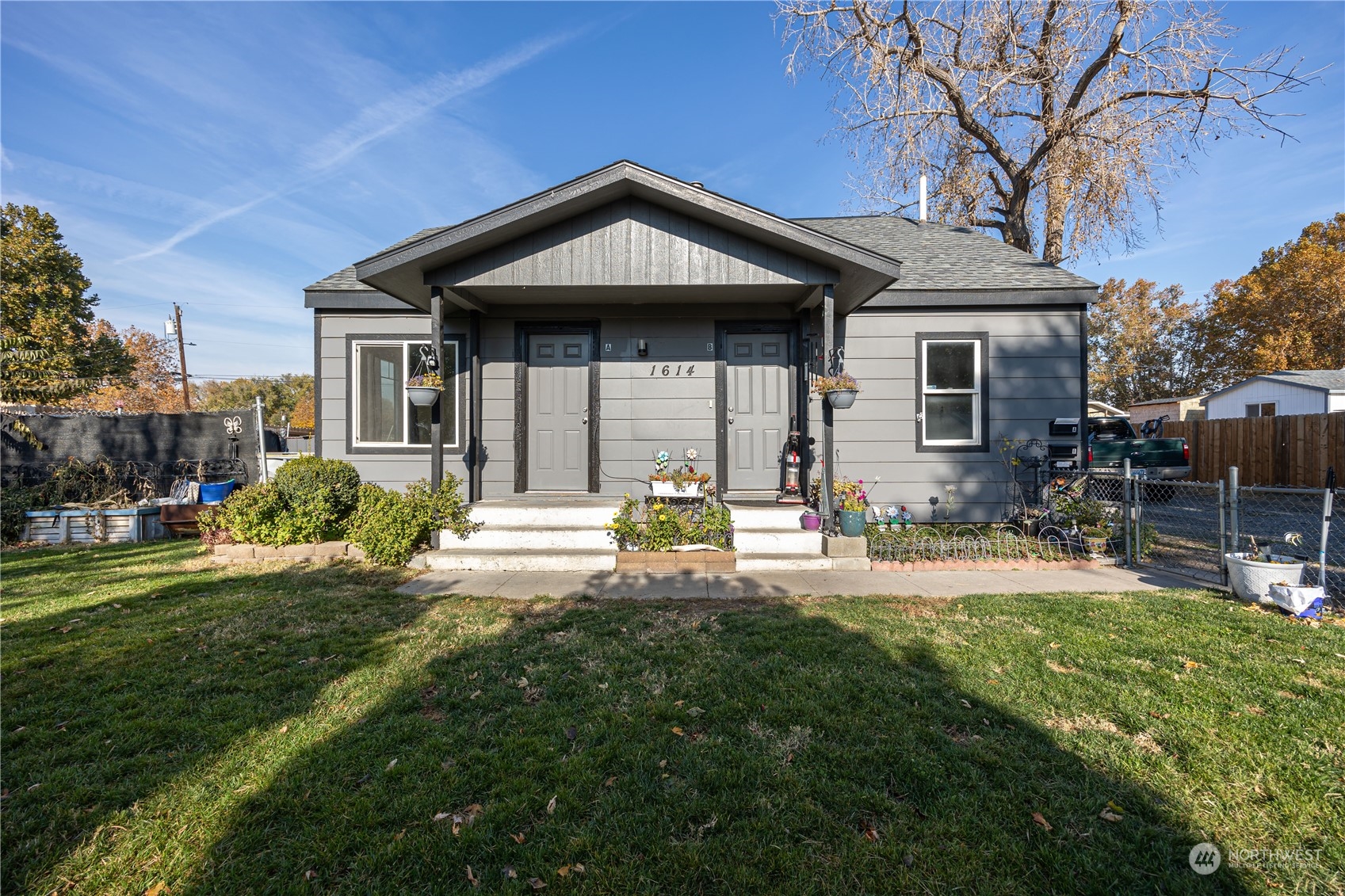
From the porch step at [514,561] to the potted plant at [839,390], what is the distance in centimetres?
294

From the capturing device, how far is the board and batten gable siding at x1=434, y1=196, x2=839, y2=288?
589 centimetres

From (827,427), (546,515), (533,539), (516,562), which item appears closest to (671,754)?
(516,562)

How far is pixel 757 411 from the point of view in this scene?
747 cm

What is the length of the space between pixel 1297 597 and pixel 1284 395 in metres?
19.5

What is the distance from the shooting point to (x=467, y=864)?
5.87 feet

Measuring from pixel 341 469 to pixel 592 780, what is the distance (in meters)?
5.93

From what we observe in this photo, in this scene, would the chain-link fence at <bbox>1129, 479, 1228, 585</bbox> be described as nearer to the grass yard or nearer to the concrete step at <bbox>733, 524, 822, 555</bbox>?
the grass yard

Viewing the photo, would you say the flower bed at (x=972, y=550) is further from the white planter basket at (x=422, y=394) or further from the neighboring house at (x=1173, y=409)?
the neighboring house at (x=1173, y=409)

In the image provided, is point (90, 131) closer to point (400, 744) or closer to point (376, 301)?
point (376, 301)

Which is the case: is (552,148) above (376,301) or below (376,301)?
above

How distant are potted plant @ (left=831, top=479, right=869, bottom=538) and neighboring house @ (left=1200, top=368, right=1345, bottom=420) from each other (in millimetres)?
18419

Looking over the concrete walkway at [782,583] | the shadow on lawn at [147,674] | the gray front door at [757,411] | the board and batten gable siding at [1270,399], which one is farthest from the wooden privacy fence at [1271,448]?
the shadow on lawn at [147,674]

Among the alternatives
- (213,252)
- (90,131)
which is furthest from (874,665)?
(213,252)

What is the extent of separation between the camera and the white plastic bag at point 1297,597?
4.04 m
